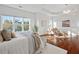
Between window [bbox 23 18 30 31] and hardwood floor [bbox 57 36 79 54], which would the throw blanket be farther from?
hardwood floor [bbox 57 36 79 54]

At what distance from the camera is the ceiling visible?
67.6 inches

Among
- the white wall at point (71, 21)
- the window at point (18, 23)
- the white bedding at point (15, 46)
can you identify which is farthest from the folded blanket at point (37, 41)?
the white wall at point (71, 21)

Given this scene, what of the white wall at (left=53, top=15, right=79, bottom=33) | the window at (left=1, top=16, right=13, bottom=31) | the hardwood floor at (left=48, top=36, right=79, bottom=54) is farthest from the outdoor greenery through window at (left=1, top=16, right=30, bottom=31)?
the hardwood floor at (left=48, top=36, right=79, bottom=54)

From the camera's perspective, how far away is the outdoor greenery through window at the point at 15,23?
66.7 inches

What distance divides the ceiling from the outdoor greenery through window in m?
0.16

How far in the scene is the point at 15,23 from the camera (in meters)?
1.75

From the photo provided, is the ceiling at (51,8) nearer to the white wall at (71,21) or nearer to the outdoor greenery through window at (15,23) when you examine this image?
the white wall at (71,21)

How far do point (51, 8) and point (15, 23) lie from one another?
0.54 meters

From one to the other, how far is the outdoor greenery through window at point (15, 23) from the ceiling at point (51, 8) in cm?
16

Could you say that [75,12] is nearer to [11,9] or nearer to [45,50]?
[45,50]
